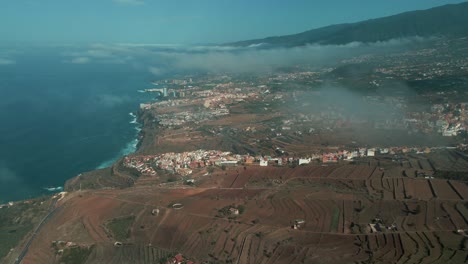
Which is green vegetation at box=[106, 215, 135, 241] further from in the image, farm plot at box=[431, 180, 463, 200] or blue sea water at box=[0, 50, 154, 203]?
farm plot at box=[431, 180, 463, 200]

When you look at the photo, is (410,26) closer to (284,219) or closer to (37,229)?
(284,219)

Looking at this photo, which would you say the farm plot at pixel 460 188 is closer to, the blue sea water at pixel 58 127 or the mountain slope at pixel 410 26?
the blue sea water at pixel 58 127

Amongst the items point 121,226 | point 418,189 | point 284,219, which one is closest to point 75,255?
point 121,226

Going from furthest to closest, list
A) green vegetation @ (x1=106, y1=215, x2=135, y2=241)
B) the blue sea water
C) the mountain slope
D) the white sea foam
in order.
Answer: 1. the mountain slope
2. the white sea foam
3. the blue sea water
4. green vegetation @ (x1=106, y1=215, x2=135, y2=241)

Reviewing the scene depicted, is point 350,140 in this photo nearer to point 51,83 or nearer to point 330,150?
point 330,150

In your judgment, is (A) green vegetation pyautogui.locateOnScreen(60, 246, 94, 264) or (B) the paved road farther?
(B) the paved road

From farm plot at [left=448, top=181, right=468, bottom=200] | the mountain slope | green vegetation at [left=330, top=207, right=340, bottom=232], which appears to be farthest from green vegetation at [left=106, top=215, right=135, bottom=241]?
the mountain slope
